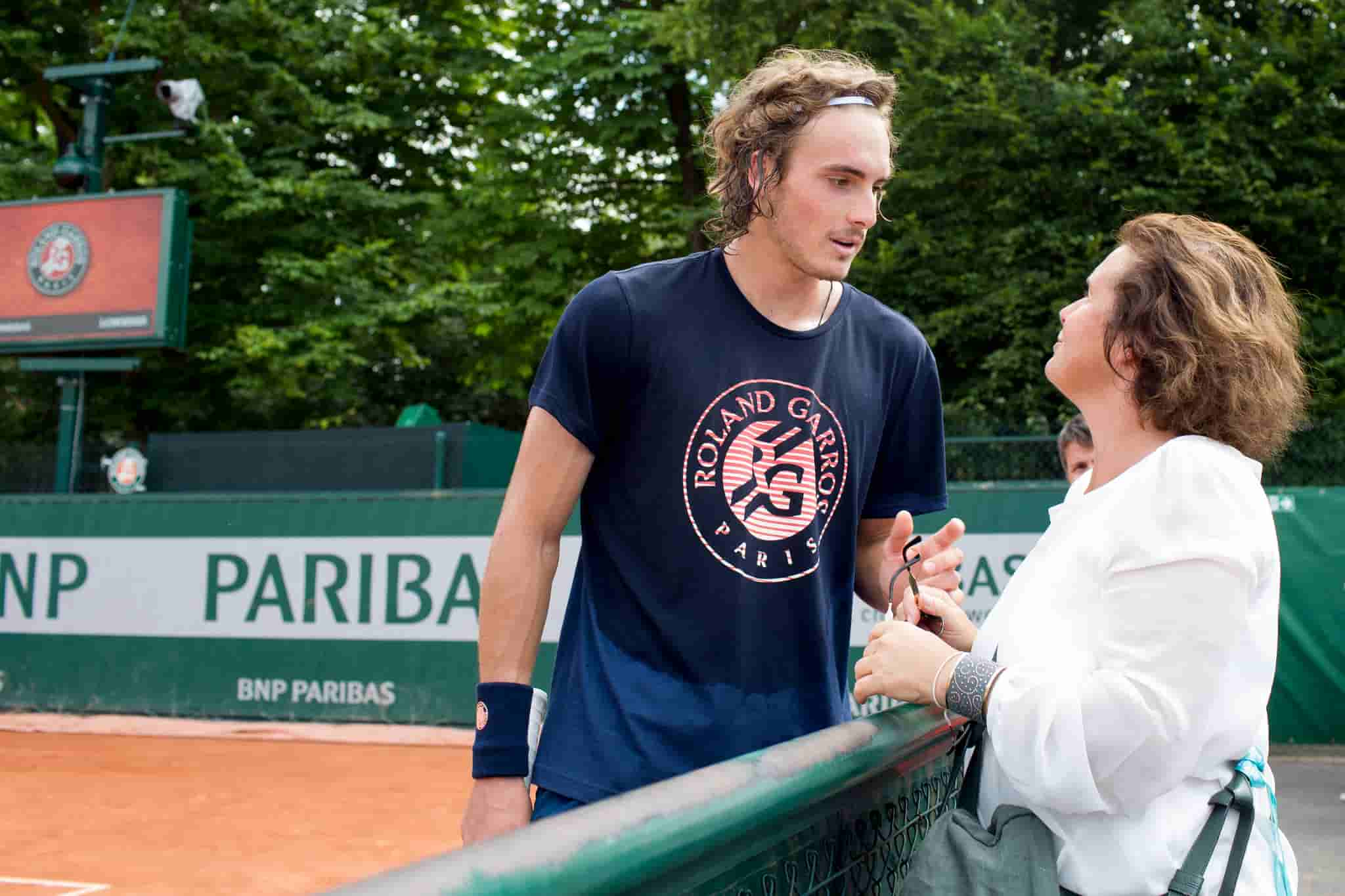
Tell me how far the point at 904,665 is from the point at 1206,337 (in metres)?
0.60

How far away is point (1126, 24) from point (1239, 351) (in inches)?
672

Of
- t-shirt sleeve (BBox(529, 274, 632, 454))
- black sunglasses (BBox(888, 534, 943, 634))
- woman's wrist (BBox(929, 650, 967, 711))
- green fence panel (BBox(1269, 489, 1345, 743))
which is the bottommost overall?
green fence panel (BBox(1269, 489, 1345, 743))

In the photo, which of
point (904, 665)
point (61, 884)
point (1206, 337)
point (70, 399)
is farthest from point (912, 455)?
point (70, 399)

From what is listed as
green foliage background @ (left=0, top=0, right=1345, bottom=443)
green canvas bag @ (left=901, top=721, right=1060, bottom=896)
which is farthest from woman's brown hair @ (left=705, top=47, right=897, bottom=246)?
green foliage background @ (left=0, top=0, right=1345, bottom=443)

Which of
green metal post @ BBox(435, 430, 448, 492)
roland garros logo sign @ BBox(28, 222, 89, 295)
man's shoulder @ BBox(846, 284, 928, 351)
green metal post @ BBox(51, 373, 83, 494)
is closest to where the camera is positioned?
man's shoulder @ BBox(846, 284, 928, 351)

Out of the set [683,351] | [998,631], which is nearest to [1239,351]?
[998,631]

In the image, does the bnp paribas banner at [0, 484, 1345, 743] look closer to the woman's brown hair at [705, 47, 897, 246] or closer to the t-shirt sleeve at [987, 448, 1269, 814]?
the woman's brown hair at [705, 47, 897, 246]

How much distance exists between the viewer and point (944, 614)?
2.04m

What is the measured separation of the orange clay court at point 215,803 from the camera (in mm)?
6305

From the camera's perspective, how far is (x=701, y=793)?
3.90ft

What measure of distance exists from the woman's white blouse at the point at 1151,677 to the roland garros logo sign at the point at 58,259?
1663 centimetres

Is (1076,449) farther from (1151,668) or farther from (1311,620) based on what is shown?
(1311,620)

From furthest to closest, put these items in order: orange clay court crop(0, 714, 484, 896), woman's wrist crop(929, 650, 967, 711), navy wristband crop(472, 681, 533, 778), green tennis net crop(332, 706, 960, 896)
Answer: orange clay court crop(0, 714, 484, 896) → navy wristband crop(472, 681, 533, 778) → woman's wrist crop(929, 650, 967, 711) → green tennis net crop(332, 706, 960, 896)

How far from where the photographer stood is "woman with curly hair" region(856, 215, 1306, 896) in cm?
150
